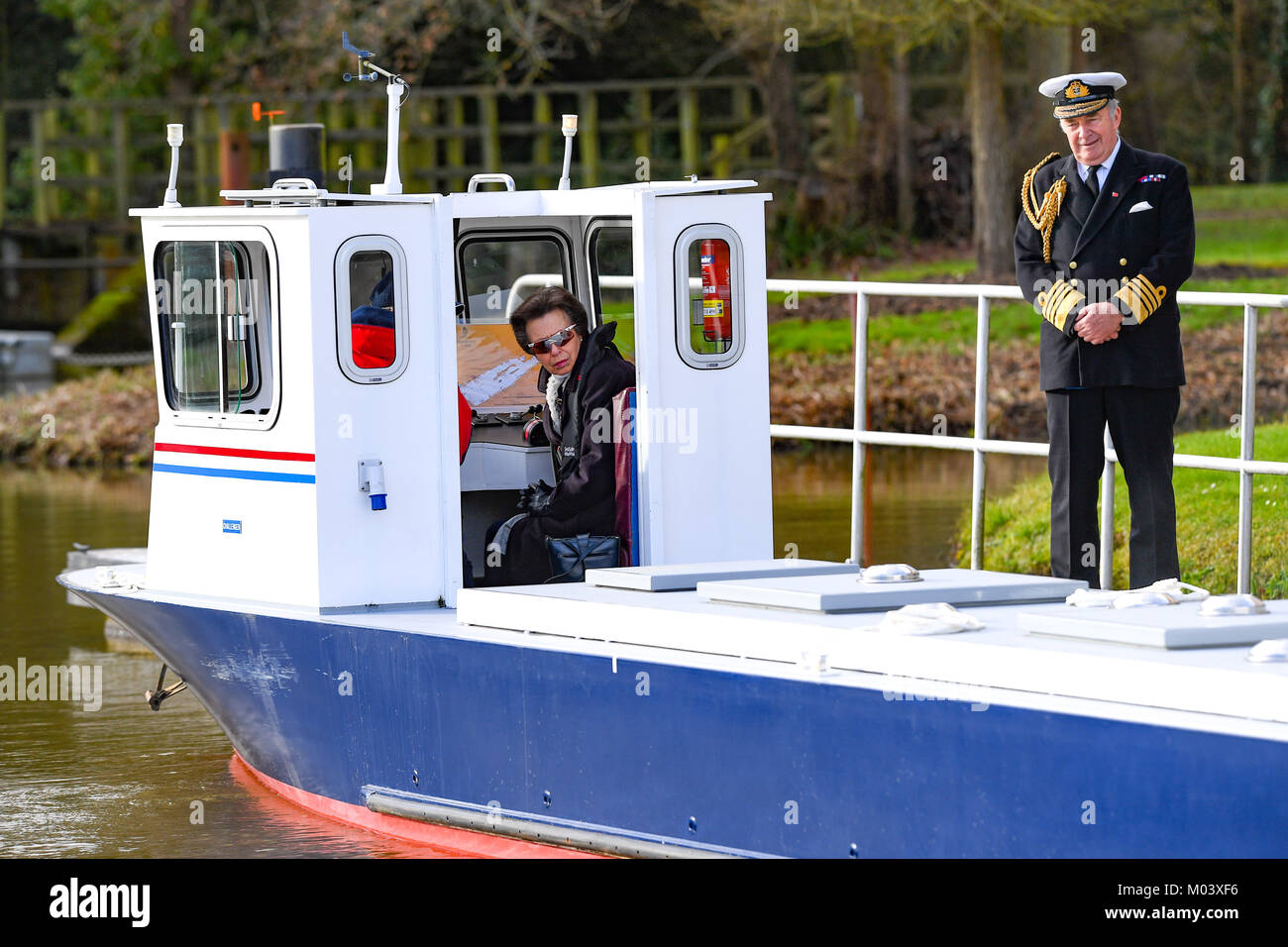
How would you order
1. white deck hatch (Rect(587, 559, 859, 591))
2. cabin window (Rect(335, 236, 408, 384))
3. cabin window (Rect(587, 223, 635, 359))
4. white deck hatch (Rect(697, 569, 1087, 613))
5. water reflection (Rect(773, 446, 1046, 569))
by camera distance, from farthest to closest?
water reflection (Rect(773, 446, 1046, 569))
cabin window (Rect(587, 223, 635, 359))
cabin window (Rect(335, 236, 408, 384))
white deck hatch (Rect(587, 559, 859, 591))
white deck hatch (Rect(697, 569, 1087, 613))

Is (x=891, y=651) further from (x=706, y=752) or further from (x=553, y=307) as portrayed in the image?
(x=553, y=307)

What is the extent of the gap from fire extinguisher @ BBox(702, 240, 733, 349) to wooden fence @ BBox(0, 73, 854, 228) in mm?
18213

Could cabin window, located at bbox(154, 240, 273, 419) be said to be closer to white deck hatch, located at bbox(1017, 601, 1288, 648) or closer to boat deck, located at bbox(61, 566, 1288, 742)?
boat deck, located at bbox(61, 566, 1288, 742)

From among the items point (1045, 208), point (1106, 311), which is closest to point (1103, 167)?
point (1045, 208)

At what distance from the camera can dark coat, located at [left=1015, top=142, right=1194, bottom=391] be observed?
823cm


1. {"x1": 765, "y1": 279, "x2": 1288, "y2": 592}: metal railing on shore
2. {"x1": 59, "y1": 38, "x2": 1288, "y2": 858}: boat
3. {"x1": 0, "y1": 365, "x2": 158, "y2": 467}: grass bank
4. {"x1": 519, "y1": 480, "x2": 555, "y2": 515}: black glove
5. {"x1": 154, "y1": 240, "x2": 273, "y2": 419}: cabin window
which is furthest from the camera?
{"x1": 0, "y1": 365, "x2": 158, "y2": 467}: grass bank

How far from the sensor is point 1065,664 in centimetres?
583

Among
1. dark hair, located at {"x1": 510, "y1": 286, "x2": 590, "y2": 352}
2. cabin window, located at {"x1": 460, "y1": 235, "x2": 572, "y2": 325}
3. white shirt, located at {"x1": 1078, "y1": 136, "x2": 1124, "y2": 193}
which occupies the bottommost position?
dark hair, located at {"x1": 510, "y1": 286, "x2": 590, "y2": 352}

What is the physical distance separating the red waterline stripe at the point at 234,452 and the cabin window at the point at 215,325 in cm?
14

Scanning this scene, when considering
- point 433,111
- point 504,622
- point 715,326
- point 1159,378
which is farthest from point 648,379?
point 433,111

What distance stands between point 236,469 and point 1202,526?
5.41m

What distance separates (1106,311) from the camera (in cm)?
816

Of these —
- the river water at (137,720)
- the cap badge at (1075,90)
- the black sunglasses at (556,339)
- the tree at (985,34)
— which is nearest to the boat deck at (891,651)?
the river water at (137,720)

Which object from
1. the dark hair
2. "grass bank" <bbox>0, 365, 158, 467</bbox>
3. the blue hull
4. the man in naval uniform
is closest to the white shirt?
the man in naval uniform
